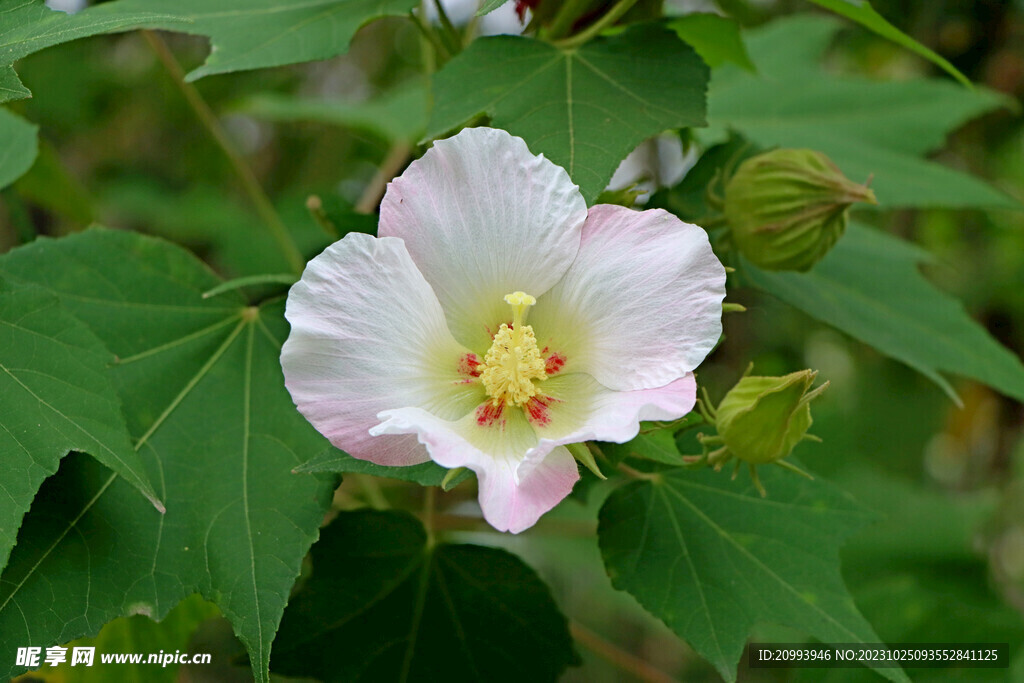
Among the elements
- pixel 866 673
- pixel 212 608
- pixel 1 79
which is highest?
pixel 1 79

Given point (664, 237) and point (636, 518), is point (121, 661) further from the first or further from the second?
point (664, 237)

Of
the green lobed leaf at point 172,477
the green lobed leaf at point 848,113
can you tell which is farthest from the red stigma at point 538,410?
the green lobed leaf at point 848,113

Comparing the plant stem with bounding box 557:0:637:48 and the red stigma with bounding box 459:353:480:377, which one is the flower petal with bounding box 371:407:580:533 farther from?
the plant stem with bounding box 557:0:637:48

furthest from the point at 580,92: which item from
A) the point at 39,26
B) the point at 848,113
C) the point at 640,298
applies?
the point at 848,113

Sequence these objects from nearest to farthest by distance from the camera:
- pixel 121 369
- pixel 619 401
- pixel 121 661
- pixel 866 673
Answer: pixel 619 401, pixel 121 369, pixel 121 661, pixel 866 673

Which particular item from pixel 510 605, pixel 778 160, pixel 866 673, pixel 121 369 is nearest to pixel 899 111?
pixel 778 160

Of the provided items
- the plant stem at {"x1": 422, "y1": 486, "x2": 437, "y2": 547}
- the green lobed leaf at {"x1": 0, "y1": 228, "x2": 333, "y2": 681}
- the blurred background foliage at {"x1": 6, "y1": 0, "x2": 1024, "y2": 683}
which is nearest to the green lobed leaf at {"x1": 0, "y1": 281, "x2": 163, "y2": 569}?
the green lobed leaf at {"x1": 0, "y1": 228, "x2": 333, "y2": 681}

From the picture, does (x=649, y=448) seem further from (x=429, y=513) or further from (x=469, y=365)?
(x=429, y=513)

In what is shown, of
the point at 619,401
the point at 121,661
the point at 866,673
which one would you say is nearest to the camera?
the point at 619,401
